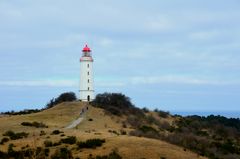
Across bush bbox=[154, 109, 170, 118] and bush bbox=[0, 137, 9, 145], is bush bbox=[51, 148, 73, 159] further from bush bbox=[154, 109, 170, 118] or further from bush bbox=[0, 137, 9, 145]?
bush bbox=[154, 109, 170, 118]

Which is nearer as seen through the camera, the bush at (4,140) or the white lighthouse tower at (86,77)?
the bush at (4,140)

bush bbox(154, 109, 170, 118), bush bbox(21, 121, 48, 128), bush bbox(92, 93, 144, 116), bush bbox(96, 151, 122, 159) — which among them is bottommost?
bush bbox(96, 151, 122, 159)

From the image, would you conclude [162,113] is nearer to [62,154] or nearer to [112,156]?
[62,154]

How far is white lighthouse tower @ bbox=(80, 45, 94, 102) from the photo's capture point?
7075 centimetres

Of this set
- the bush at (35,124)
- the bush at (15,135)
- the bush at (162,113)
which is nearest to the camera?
the bush at (15,135)

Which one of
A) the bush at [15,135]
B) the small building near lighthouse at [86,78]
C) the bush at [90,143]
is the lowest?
the bush at [90,143]

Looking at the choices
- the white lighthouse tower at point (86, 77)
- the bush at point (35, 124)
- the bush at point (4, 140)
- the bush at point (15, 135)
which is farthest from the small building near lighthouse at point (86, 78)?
the bush at point (4, 140)

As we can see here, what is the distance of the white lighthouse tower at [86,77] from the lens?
70.8m

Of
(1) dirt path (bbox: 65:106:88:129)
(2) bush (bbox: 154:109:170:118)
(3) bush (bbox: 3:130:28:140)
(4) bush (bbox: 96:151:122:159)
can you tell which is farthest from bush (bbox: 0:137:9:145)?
(2) bush (bbox: 154:109:170:118)

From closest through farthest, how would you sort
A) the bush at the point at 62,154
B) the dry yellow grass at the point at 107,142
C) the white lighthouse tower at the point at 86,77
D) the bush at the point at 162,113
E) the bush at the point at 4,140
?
the bush at the point at 62,154 < the dry yellow grass at the point at 107,142 < the bush at the point at 4,140 < the white lighthouse tower at the point at 86,77 < the bush at the point at 162,113

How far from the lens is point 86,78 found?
70812 millimetres

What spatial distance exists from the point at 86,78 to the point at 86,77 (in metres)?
0.15

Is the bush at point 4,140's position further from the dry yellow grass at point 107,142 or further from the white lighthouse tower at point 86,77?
the white lighthouse tower at point 86,77

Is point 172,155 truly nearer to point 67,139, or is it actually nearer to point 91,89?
point 67,139
